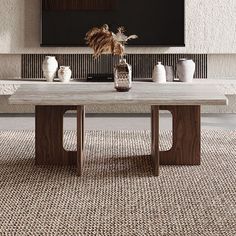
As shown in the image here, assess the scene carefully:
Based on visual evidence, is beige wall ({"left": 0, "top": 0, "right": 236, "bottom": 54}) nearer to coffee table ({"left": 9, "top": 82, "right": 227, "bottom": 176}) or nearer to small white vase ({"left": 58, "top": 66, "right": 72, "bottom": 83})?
small white vase ({"left": 58, "top": 66, "right": 72, "bottom": 83})

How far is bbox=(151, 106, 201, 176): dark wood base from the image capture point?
16.1ft

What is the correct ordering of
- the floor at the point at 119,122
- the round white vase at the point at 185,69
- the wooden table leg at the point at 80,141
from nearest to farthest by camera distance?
the wooden table leg at the point at 80,141 < the floor at the point at 119,122 < the round white vase at the point at 185,69

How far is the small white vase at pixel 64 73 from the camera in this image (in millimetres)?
6961

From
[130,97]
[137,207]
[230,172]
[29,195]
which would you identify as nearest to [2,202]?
[29,195]

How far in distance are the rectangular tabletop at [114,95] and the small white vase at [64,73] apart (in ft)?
5.60

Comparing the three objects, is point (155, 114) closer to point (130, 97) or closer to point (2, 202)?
point (130, 97)

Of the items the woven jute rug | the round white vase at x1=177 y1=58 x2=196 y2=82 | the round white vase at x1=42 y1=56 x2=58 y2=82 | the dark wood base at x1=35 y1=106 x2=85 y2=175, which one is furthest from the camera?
the round white vase at x1=42 y1=56 x2=58 y2=82

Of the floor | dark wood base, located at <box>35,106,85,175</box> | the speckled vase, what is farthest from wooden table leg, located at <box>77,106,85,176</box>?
the floor

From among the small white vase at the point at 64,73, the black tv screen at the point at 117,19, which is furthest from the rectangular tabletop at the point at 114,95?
Answer: the black tv screen at the point at 117,19

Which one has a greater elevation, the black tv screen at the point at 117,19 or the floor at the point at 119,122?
the black tv screen at the point at 117,19

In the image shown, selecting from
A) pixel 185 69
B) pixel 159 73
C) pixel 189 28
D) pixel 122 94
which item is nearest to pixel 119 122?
pixel 159 73

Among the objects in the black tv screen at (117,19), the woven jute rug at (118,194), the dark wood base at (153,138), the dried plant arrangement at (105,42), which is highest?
the black tv screen at (117,19)

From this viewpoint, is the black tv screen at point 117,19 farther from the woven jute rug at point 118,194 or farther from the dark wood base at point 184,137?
the dark wood base at point 184,137

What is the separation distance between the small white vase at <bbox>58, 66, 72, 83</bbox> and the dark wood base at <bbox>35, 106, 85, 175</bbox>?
2.08 m
